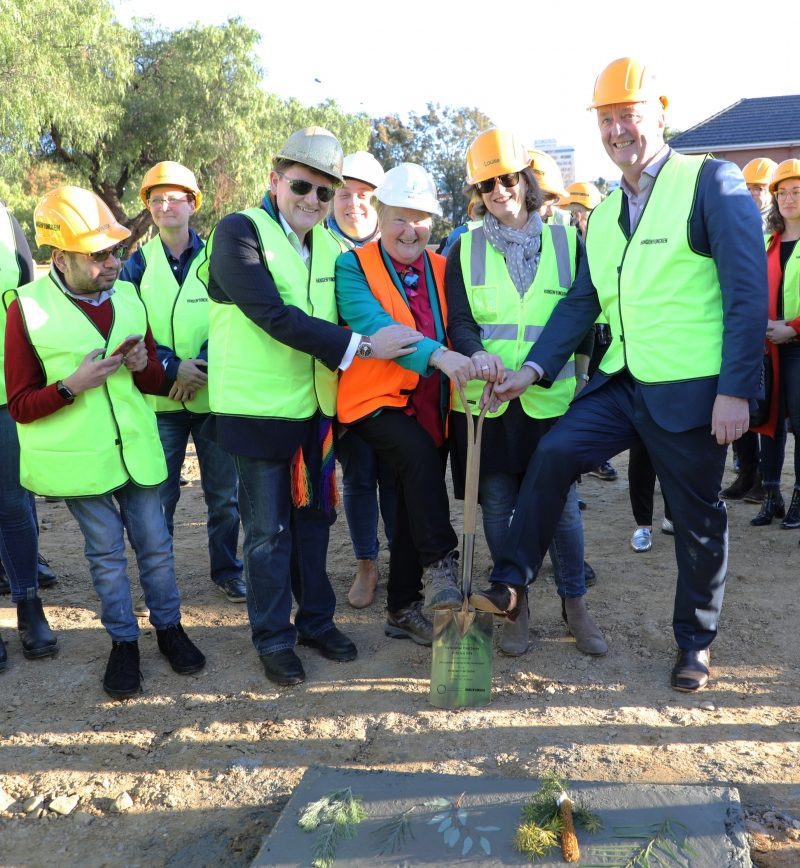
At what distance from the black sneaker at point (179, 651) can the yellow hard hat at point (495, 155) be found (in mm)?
2377

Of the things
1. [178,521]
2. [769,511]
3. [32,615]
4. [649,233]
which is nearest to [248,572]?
[32,615]

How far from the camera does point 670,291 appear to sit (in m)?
3.28

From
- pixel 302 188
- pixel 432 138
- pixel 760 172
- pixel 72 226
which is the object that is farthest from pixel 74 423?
pixel 432 138

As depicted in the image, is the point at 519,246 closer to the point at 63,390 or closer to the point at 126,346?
the point at 126,346

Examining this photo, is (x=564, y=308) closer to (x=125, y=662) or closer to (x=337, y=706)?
(x=337, y=706)

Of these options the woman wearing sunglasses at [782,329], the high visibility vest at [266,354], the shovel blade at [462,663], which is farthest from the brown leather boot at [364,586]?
the woman wearing sunglasses at [782,329]

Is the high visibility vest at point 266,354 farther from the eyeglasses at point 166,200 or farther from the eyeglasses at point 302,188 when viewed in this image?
→ the eyeglasses at point 166,200

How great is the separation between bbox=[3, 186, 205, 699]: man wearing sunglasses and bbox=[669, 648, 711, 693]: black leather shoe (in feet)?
7.32

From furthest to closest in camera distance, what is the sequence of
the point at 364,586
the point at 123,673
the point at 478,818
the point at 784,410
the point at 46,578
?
the point at 784,410 < the point at 46,578 < the point at 364,586 < the point at 123,673 < the point at 478,818

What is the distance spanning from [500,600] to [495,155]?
182 cm

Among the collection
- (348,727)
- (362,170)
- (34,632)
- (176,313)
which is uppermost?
(362,170)

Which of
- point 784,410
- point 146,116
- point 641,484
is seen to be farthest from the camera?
point 146,116

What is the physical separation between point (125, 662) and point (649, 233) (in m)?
2.77

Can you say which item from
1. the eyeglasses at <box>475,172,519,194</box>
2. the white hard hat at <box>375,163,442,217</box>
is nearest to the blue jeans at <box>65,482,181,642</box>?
the white hard hat at <box>375,163,442,217</box>
